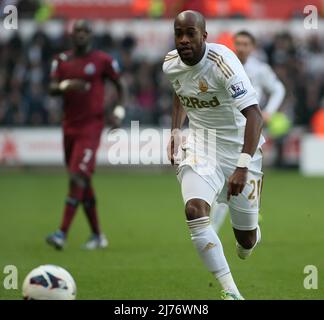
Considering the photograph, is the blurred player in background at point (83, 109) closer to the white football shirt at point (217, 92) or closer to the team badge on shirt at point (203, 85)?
the white football shirt at point (217, 92)

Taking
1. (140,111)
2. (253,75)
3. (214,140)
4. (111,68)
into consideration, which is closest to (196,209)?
(214,140)

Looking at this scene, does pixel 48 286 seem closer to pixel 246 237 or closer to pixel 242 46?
pixel 246 237

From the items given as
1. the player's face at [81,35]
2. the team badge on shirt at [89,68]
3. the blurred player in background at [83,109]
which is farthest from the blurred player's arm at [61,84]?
the player's face at [81,35]

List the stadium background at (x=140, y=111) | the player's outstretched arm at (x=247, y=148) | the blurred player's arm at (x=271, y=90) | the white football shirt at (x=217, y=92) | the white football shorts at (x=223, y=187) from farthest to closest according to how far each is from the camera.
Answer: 1. the stadium background at (x=140, y=111)
2. the blurred player's arm at (x=271, y=90)
3. the white football shorts at (x=223, y=187)
4. the white football shirt at (x=217, y=92)
5. the player's outstretched arm at (x=247, y=148)

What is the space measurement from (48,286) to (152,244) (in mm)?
5051

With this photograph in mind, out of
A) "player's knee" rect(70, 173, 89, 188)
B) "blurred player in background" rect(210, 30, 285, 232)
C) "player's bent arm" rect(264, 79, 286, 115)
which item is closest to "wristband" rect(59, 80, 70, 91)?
"player's knee" rect(70, 173, 89, 188)

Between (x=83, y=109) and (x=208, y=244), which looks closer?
(x=208, y=244)

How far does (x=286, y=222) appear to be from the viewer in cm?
1425

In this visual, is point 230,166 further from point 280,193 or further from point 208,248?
point 280,193

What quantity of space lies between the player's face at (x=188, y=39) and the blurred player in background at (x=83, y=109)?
413cm

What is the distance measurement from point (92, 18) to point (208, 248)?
19.9m

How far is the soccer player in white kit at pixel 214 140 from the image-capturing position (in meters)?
7.59

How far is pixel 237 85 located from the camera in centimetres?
764
